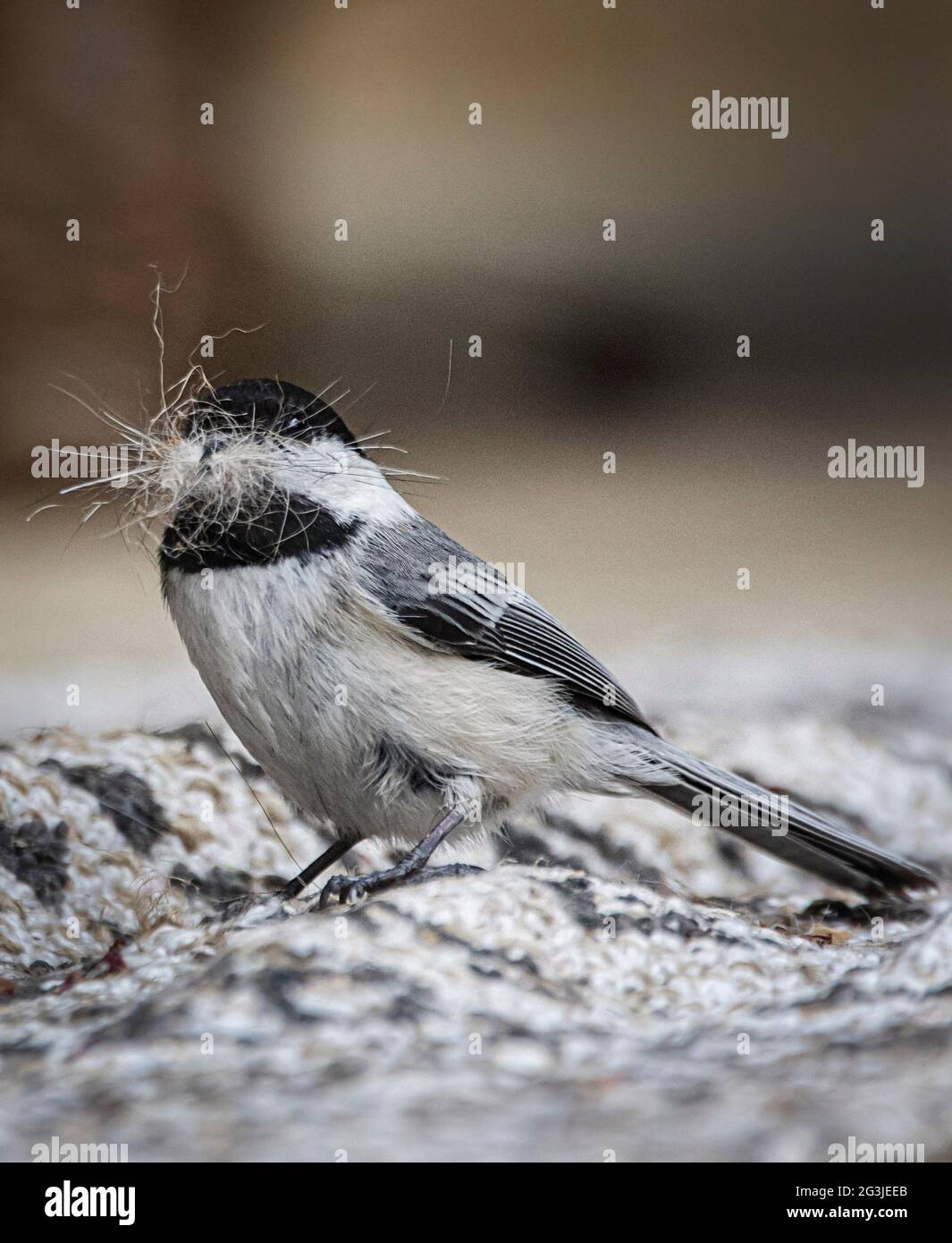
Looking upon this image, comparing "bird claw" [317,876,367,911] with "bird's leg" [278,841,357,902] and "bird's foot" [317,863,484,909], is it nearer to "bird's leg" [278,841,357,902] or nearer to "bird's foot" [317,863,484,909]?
"bird's foot" [317,863,484,909]

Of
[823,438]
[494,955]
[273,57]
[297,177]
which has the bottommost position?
[494,955]

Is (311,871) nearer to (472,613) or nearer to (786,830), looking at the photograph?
(472,613)

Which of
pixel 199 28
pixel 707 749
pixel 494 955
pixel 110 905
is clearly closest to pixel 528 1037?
pixel 494 955

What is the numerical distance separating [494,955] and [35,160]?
174cm

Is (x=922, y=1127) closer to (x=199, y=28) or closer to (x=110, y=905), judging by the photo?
(x=110, y=905)

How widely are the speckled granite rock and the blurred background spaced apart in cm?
53

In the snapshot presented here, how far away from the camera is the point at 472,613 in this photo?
2.00 metres

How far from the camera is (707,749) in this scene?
2738 millimetres

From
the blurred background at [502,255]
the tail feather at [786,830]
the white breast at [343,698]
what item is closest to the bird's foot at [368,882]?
the white breast at [343,698]

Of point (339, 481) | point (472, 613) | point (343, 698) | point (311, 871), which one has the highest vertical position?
point (339, 481)

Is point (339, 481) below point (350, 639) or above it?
above

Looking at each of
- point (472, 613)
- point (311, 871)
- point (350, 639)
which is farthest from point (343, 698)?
point (311, 871)

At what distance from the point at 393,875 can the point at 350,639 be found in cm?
37

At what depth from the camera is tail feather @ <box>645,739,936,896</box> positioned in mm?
2172
